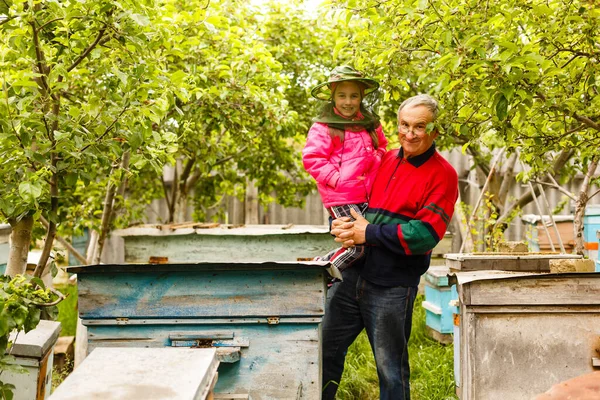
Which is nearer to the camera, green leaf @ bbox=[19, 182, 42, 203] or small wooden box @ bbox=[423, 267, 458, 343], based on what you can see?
green leaf @ bbox=[19, 182, 42, 203]

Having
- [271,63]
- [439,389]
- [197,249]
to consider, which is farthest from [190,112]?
[439,389]

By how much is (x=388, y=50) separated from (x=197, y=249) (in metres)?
2.90

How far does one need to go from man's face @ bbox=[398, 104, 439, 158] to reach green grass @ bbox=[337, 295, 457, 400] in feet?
7.06

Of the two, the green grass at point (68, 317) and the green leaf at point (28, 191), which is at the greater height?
the green leaf at point (28, 191)

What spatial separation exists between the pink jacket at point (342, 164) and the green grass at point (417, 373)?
1908mm

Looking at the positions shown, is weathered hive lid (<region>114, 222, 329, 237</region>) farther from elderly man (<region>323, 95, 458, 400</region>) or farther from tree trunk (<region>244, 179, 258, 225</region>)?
tree trunk (<region>244, 179, 258, 225</region>)

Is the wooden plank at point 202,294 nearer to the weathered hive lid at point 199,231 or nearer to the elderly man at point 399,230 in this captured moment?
the elderly man at point 399,230

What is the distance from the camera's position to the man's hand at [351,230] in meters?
3.42

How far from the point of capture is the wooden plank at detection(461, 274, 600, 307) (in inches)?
127

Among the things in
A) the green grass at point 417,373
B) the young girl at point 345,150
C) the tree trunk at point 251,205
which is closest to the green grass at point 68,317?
the tree trunk at point 251,205

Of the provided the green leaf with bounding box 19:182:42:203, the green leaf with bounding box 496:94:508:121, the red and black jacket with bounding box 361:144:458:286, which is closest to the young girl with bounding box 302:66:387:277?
the red and black jacket with bounding box 361:144:458:286

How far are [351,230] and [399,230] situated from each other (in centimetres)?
27

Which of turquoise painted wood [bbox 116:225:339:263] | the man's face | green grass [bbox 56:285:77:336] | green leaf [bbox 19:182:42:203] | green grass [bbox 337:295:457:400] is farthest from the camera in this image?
green grass [bbox 56:285:77:336]

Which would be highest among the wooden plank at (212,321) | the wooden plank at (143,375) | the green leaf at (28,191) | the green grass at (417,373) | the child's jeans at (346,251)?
the green leaf at (28,191)
